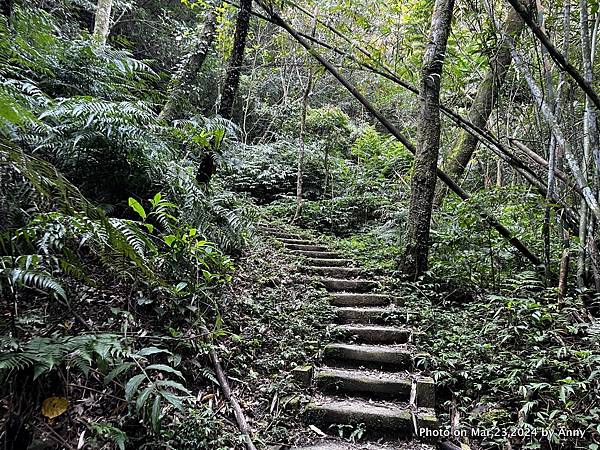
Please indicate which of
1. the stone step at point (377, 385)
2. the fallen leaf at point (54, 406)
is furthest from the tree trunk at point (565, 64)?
the fallen leaf at point (54, 406)

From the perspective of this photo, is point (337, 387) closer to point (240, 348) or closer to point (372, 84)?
point (240, 348)

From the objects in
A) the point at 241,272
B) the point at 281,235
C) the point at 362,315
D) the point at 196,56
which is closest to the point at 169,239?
the point at 241,272

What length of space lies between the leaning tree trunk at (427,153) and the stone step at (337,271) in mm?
762

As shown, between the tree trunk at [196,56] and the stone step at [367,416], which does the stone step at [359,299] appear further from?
the tree trunk at [196,56]

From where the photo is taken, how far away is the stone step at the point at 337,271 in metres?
5.18

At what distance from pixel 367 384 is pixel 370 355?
1.17 feet

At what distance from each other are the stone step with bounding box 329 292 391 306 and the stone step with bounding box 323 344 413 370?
799mm

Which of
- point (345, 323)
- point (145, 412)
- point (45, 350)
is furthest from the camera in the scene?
point (345, 323)

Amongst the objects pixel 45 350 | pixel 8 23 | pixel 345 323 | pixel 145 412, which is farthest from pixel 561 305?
pixel 8 23

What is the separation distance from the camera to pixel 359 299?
441cm

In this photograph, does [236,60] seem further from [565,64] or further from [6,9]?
[565,64]

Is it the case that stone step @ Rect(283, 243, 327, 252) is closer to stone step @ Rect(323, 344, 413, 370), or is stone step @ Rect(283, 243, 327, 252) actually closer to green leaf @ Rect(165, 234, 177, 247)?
stone step @ Rect(323, 344, 413, 370)

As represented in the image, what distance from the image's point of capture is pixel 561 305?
3.36 meters

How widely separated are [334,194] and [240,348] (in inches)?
276
